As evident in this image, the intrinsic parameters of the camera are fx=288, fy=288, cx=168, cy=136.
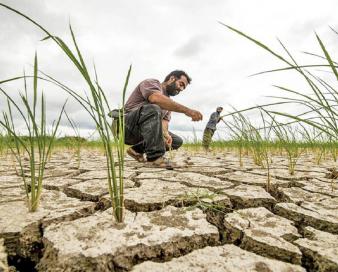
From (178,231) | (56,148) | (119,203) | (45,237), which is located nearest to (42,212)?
(45,237)

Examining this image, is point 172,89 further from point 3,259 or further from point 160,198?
point 3,259

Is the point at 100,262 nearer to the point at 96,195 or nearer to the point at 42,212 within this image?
the point at 42,212

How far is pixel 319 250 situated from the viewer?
0.75 meters

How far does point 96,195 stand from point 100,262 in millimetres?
539

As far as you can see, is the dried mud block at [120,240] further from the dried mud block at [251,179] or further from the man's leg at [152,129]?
the man's leg at [152,129]

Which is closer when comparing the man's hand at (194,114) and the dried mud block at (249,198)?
the dried mud block at (249,198)

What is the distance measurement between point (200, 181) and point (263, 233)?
2.33ft

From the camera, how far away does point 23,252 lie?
2.62ft

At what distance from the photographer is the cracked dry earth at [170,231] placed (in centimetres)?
71

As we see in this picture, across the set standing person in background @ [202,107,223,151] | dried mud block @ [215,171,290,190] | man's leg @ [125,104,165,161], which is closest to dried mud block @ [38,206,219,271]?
dried mud block @ [215,171,290,190]

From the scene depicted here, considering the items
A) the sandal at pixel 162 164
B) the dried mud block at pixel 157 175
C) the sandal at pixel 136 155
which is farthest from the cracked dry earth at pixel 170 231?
the sandal at pixel 136 155

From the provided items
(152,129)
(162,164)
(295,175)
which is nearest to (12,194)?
(162,164)

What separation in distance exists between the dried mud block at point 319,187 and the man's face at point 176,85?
168 cm

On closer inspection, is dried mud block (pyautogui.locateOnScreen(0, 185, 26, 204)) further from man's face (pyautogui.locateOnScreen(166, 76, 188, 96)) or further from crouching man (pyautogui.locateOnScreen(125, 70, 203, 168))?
man's face (pyautogui.locateOnScreen(166, 76, 188, 96))
